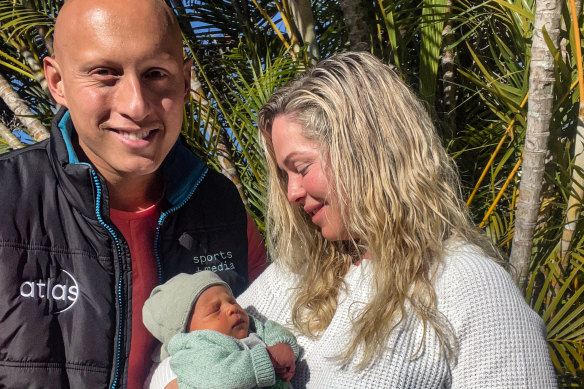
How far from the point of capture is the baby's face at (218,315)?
7.02 ft

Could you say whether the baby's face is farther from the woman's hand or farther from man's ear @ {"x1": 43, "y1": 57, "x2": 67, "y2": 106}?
man's ear @ {"x1": 43, "y1": 57, "x2": 67, "y2": 106}

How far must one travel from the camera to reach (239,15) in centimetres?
541

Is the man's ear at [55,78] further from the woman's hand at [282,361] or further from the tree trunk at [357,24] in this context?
the tree trunk at [357,24]

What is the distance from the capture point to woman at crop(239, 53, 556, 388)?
182 centimetres

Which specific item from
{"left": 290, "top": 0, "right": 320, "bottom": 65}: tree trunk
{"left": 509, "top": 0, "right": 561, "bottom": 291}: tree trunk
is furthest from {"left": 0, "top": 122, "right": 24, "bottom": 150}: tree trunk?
{"left": 509, "top": 0, "right": 561, "bottom": 291}: tree trunk

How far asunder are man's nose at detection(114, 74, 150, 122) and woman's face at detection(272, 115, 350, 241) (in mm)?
448

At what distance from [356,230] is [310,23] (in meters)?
2.25

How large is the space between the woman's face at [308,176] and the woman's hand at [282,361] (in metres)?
0.40

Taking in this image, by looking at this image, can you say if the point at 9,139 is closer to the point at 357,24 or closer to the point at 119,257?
the point at 357,24

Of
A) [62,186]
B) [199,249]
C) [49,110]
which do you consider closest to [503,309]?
[199,249]

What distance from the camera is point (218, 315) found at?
7.13 ft

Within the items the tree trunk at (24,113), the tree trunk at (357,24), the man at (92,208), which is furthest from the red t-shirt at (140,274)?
the tree trunk at (24,113)

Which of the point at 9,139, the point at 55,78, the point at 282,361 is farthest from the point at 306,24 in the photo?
the point at 9,139

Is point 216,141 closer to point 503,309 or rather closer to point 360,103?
point 360,103
